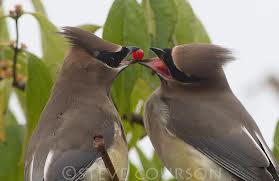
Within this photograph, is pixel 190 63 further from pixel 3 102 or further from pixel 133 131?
pixel 3 102

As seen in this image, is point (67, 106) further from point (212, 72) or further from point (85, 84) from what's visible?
point (212, 72)

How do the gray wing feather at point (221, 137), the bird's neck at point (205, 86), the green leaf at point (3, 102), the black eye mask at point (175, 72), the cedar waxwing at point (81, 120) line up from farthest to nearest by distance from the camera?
the bird's neck at point (205, 86) < the black eye mask at point (175, 72) < the gray wing feather at point (221, 137) < the green leaf at point (3, 102) < the cedar waxwing at point (81, 120)

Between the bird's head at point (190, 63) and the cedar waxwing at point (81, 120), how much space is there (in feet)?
0.93

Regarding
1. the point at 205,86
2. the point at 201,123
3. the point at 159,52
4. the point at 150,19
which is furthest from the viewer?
the point at 205,86

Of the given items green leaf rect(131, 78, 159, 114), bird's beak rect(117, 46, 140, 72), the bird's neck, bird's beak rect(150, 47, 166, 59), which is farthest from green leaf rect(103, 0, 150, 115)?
the bird's neck

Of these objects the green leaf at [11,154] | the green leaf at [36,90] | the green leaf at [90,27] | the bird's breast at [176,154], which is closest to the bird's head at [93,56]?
the green leaf at [90,27]

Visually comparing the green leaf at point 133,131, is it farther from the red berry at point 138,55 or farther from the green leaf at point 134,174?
the red berry at point 138,55

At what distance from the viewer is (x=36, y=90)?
525 centimetres

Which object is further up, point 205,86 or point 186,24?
point 186,24

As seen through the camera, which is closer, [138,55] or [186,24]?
[138,55]

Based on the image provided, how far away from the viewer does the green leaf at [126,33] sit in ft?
17.0

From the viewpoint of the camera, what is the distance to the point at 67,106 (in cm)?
551

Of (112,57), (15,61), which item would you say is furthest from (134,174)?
(15,61)

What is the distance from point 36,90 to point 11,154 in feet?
1.26
